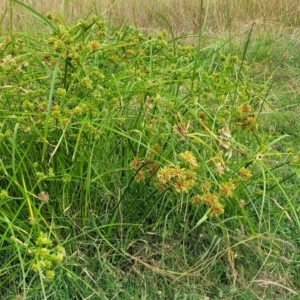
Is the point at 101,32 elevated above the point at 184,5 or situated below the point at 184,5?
above

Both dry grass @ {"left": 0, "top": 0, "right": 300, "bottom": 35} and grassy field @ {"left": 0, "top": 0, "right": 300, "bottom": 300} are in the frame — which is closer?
grassy field @ {"left": 0, "top": 0, "right": 300, "bottom": 300}

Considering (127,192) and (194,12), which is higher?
(127,192)

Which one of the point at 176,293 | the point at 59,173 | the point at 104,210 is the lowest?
the point at 176,293

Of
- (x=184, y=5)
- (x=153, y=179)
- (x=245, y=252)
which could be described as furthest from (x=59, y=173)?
(x=184, y=5)

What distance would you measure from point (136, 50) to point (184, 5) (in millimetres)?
3540

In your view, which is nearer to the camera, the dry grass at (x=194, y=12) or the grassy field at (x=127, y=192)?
the grassy field at (x=127, y=192)

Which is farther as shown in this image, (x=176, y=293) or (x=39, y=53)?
(x=39, y=53)

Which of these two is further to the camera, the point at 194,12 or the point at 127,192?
the point at 194,12

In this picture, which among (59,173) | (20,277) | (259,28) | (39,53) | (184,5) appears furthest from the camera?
(184,5)

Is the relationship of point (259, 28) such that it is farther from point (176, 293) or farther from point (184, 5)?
point (176, 293)

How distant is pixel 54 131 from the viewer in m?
2.06

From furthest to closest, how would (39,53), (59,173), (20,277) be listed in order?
1. (39,53)
2. (59,173)
3. (20,277)

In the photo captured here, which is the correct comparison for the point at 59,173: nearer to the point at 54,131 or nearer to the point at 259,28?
the point at 54,131

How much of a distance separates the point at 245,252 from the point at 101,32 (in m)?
0.93
